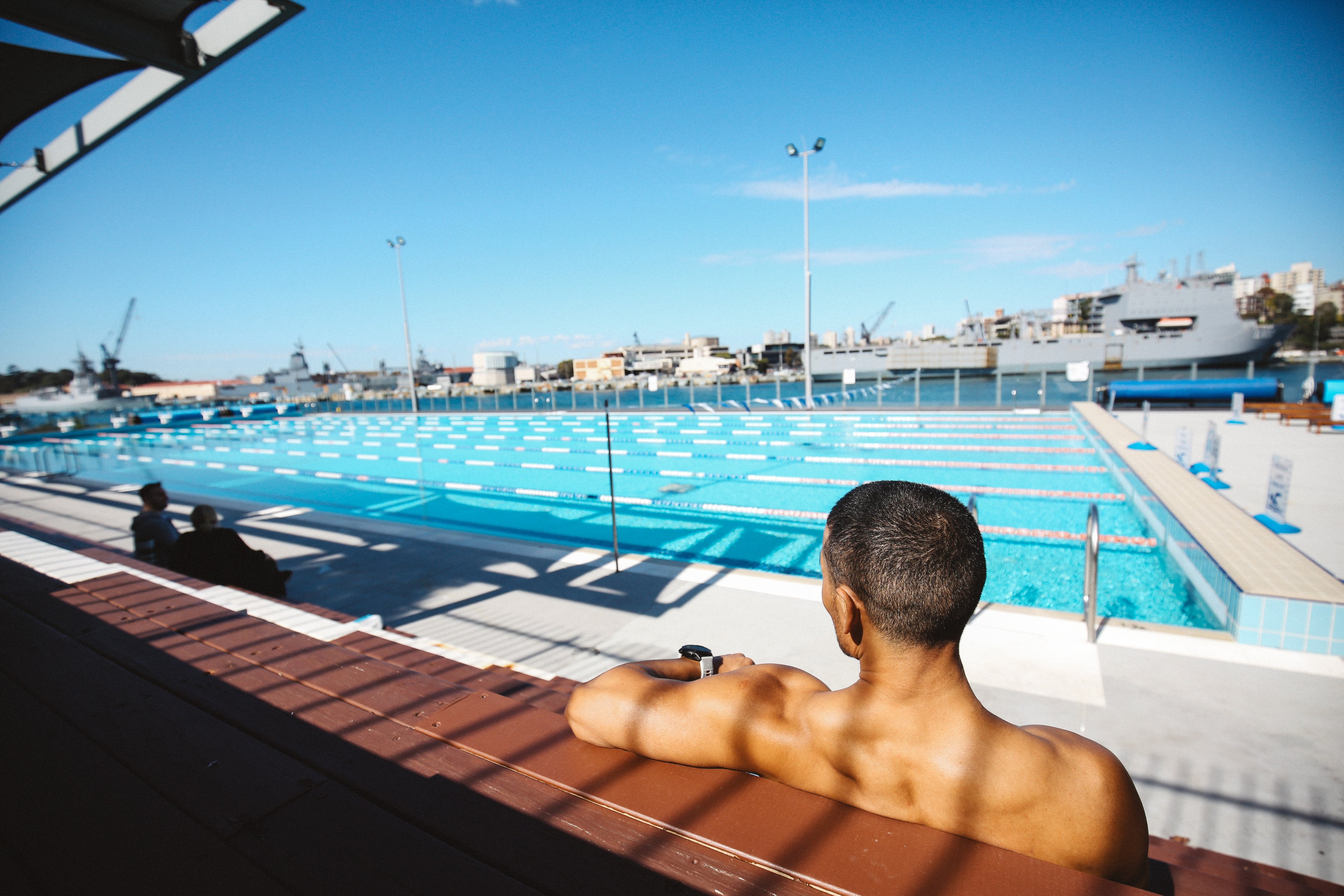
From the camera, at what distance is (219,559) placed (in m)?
3.97

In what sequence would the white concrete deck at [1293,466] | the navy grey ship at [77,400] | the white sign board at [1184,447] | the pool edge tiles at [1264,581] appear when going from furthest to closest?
the navy grey ship at [77,400] → the white sign board at [1184,447] → the white concrete deck at [1293,466] → the pool edge tiles at [1264,581]

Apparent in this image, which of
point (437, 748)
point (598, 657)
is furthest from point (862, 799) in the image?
point (598, 657)

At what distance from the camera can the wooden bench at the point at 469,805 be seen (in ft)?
3.09

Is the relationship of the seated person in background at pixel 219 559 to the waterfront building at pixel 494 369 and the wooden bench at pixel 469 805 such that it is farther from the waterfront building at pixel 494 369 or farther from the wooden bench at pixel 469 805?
the waterfront building at pixel 494 369

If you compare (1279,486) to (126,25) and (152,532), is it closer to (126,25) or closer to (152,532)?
(126,25)

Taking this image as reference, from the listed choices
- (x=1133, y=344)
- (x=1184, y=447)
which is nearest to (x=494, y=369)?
(x=1133, y=344)

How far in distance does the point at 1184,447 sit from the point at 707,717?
9614 mm

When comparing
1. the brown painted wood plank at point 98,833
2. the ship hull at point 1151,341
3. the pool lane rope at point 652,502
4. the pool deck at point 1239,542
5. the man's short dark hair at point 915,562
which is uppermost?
the ship hull at point 1151,341

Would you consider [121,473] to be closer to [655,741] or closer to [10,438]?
[10,438]

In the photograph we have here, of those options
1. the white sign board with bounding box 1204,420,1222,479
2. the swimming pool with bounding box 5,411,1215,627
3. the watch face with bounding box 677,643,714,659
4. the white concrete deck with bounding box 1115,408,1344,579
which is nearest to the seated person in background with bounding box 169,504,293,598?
the watch face with bounding box 677,643,714,659

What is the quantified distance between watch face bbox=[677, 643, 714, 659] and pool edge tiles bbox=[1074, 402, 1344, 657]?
12.5 feet

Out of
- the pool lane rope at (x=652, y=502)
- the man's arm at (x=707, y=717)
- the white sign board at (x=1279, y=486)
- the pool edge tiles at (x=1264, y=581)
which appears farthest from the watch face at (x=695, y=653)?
the white sign board at (x=1279, y=486)

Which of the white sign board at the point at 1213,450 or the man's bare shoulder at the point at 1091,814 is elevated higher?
the man's bare shoulder at the point at 1091,814

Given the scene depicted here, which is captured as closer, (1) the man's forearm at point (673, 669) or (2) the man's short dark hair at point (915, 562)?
(2) the man's short dark hair at point (915, 562)
